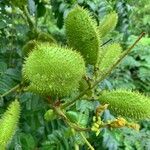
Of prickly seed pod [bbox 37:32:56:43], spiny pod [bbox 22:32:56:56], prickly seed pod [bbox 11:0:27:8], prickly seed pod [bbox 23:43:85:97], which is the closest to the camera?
prickly seed pod [bbox 23:43:85:97]

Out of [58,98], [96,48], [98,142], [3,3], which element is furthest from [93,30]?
[98,142]

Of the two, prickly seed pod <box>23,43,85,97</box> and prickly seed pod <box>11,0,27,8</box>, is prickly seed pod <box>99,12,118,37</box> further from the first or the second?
prickly seed pod <box>11,0,27,8</box>

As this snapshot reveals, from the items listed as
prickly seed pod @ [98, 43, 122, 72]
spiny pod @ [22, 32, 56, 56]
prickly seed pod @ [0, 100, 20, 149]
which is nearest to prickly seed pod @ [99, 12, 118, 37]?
prickly seed pod @ [98, 43, 122, 72]

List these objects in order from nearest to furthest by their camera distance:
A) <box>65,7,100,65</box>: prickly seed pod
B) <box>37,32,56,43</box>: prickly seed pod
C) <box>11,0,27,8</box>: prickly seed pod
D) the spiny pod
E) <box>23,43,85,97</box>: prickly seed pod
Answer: <box>23,43,85,97</box>: prickly seed pod, <box>65,7,100,65</box>: prickly seed pod, the spiny pod, <box>37,32,56,43</box>: prickly seed pod, <box>11,0,27,8</box>: prickly seed pod

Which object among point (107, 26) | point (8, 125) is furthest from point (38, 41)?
point (8, 125)

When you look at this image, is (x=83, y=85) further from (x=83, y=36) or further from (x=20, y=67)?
(x=20, y=67)

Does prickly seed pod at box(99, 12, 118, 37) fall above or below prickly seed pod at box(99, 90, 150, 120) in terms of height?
above

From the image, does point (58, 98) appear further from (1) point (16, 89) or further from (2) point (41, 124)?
(2) point (41, 124)

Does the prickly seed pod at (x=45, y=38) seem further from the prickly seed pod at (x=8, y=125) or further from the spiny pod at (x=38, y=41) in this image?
the prickly seed pod at (x=8, y=125)
